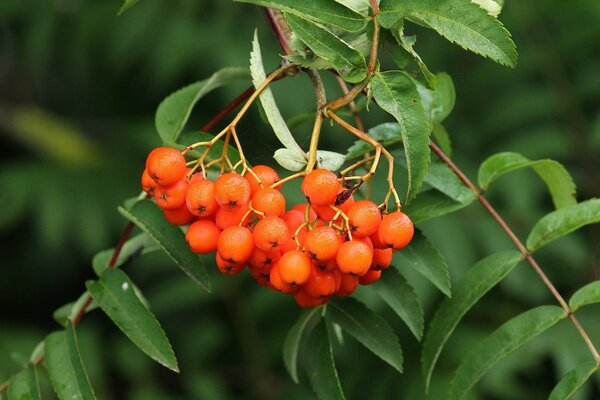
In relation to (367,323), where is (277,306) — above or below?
below

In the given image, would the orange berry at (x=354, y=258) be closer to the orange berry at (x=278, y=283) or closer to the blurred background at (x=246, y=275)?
the orange berry at (x=278, y=283)

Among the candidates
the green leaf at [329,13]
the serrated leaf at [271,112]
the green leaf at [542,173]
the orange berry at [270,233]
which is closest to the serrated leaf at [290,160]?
the serrated leaf at [271,112]

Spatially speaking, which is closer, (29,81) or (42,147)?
(42,147)

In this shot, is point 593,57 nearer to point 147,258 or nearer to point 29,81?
point 147,258

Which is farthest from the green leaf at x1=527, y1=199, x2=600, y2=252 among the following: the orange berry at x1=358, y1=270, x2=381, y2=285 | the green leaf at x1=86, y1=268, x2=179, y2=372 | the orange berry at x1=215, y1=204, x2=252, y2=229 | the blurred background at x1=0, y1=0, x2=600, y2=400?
the blurred background at x1=0, y1=0, x2=600, y2=400

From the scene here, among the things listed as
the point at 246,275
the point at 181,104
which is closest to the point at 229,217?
the point at 181,104

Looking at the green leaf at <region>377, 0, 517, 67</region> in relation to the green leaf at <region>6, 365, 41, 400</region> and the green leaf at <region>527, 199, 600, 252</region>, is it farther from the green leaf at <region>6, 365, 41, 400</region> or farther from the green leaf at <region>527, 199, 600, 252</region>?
the green leaf at <region>6, 365, 41, 400</region>

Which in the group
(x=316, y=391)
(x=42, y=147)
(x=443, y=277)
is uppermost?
(x=443, y=277)

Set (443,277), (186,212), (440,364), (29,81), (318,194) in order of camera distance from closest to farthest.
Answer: (318,194) < (186,212) < (443,277) < (440,364) < (29,81)

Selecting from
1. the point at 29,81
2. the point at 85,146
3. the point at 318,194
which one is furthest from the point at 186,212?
the point at 29,81

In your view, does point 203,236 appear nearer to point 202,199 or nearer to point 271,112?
point 202,199
